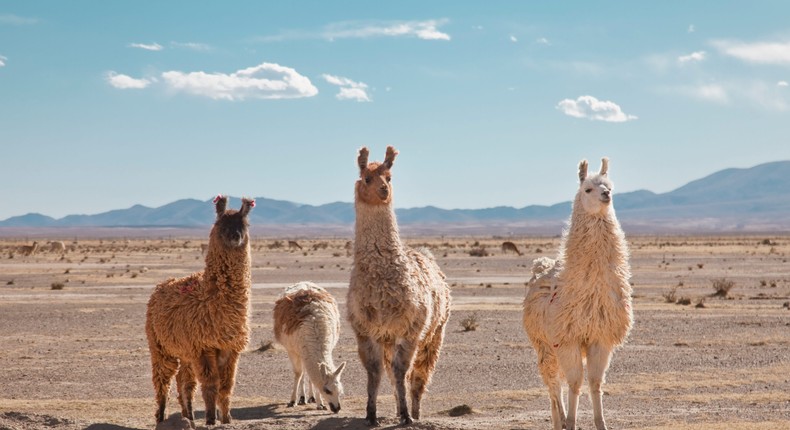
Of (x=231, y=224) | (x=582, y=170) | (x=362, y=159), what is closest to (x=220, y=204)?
(x=231, y=224)

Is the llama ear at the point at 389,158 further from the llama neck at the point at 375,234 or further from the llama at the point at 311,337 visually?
the llama at the point at 311,337

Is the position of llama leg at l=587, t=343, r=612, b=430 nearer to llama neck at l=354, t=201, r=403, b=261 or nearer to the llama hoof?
the llama hoof

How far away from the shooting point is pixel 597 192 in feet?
28.4

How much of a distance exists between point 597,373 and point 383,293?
213 centimetres

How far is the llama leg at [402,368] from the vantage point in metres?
9.39

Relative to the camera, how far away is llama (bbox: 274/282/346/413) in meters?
11.1

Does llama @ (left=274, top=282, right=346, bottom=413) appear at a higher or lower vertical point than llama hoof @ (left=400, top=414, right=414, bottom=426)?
higher

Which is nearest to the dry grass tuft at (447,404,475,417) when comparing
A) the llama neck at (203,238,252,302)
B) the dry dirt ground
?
the dry dirt ground

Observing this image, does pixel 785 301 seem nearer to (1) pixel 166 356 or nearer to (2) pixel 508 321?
(2) pixel 508 321

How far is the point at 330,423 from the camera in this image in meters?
9.71

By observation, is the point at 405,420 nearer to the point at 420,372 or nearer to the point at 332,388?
the point at 420,372

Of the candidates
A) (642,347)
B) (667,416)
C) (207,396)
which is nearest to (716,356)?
(642,347)

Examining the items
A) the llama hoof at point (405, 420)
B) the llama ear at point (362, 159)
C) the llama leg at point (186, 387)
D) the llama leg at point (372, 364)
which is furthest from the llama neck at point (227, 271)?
the llama hoof at point (405, 420)

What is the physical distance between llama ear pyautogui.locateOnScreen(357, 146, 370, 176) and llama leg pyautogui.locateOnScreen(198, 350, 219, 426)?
92.5 inches
